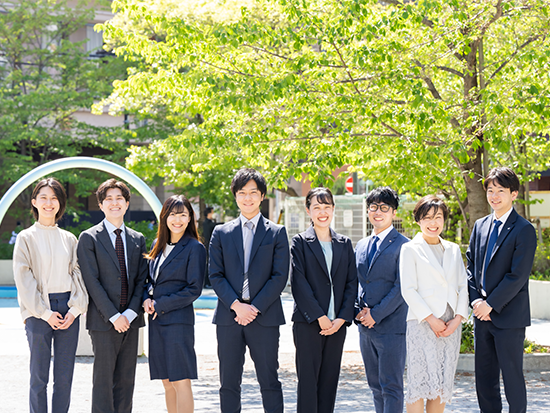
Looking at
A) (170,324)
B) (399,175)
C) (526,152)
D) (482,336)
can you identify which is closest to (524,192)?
(526,152)

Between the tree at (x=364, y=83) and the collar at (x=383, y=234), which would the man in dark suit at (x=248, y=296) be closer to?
the collar at (x=383, y=234)

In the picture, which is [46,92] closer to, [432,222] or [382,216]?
[382,216]

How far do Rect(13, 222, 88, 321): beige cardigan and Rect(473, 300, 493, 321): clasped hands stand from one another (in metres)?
2.99

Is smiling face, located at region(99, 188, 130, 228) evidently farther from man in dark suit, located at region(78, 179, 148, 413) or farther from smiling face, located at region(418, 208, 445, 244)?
smiling face, located at region(418, 208, 445, 244)

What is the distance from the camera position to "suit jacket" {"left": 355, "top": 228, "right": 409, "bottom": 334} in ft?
15.9

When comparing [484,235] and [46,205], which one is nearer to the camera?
[46,205]

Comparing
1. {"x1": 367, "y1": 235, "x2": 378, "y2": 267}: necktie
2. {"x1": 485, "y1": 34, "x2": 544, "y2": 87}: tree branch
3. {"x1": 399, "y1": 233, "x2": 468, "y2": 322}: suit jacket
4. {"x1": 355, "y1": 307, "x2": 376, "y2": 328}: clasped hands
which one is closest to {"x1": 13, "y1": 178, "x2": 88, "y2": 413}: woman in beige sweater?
{"x1": 355, "y1": 307, "x2": 376, "y2": 328}: clasped hands

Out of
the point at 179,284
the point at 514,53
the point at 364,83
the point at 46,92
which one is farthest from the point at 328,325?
the point at 46,92

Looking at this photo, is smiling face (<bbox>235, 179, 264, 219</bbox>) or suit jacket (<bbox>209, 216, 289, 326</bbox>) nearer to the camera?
suit jacket (<bbox>209, 216, 289, 326</bbox>)

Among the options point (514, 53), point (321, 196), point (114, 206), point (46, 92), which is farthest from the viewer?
point (46, 92)

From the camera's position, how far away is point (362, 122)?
8180 millimetres

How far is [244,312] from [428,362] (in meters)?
1.41

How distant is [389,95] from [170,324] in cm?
455

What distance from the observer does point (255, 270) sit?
4855 mm
